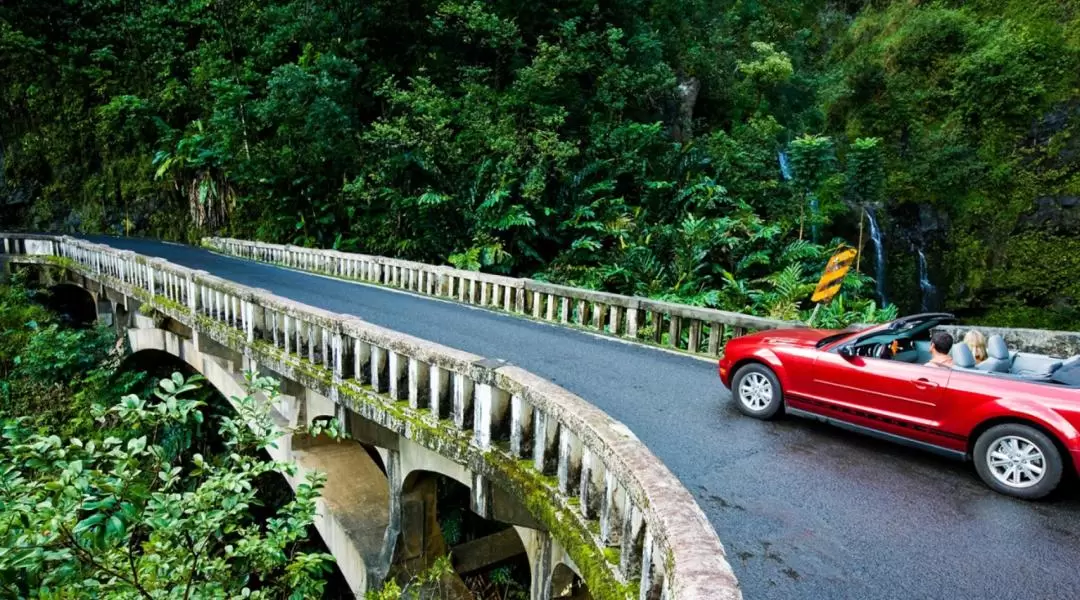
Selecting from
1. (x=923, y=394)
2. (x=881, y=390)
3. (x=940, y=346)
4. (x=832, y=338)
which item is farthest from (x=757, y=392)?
(x=940, y=346)

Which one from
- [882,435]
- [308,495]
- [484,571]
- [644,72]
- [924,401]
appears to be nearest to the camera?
[308,495]

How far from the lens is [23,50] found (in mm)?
28234

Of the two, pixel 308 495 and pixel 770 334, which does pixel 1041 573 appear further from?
pixel 308 495

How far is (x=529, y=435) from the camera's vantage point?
4508 millimetres

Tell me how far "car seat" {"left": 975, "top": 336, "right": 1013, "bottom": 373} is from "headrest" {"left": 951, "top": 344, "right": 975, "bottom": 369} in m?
0.13

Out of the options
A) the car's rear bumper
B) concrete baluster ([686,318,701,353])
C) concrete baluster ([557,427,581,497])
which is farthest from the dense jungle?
concrete baluster ([557,427,581,497])

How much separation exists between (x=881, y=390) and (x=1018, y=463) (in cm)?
99

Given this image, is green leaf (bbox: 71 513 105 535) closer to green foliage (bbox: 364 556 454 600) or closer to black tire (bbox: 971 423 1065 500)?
green foliage (bbox: 364 556 454 600)

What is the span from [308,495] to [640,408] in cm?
321

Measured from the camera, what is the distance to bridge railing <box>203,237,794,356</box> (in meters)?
8.15

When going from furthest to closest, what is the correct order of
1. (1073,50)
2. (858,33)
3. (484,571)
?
(858,33)
(1073,50)
(484,571)

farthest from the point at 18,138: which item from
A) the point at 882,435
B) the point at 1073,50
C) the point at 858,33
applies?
the point at 1073,50

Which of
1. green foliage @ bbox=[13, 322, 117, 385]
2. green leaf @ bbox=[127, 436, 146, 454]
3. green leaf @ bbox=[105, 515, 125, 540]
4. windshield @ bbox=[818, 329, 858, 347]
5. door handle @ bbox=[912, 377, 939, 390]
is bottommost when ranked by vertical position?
green foliage @ bbox=[13, 322, 117, 385]

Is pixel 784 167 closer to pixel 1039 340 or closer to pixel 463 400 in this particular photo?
pixel 1039 340
